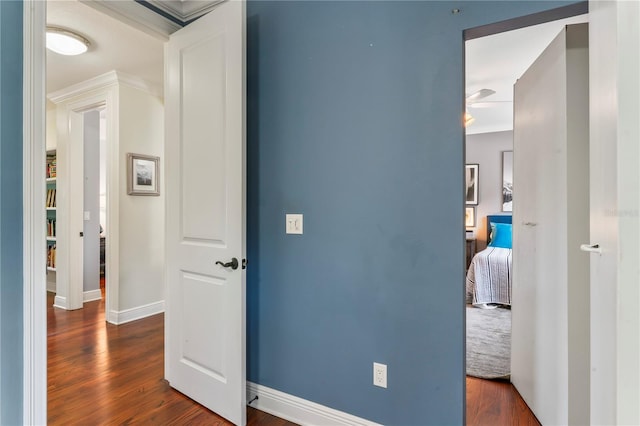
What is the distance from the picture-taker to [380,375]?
1.62 meters

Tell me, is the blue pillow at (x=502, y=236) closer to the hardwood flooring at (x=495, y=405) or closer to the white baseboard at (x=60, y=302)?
the hardwood flooring at (x=495, y=405)

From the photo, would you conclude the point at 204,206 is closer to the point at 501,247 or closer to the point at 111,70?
the point at 111,70

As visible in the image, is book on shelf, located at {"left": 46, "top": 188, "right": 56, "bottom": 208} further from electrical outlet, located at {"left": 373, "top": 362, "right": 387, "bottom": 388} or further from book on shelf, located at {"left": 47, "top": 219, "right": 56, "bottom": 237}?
electrical outlet, located at {"left": 373, "top": 362, "right": 387, "bottom": 388}

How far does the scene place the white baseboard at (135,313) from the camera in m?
3.37

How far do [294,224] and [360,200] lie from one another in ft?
1.38

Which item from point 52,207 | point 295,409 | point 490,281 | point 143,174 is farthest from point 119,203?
point 490,281

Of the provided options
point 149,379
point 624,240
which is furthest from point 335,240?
point 149,379

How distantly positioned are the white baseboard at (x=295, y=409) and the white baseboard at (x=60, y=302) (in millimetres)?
3181

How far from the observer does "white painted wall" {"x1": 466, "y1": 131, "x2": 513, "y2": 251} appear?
5.41 metres

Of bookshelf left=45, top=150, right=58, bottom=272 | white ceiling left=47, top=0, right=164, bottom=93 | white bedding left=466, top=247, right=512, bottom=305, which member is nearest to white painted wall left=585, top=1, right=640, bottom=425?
white ceiling left=47, top=0, right=164, bottom=93

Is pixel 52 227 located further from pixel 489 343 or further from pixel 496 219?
pixel 496 219

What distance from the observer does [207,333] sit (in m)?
1.94

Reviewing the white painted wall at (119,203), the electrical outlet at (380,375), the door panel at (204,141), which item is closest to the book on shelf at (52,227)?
the white painted wall at (119,203)

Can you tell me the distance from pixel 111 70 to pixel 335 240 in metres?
3.09
